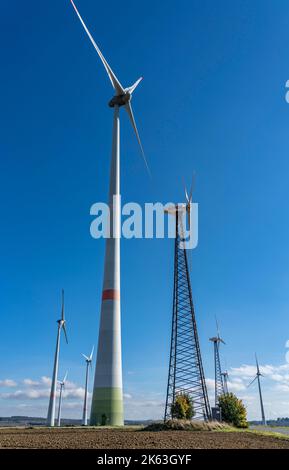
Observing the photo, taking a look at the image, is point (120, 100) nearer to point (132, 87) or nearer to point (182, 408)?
point (132, 87)

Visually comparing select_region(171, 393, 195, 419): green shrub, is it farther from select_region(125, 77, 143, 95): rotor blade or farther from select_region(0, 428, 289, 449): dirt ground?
select_region(125, 77, 143, 95): rotor blade

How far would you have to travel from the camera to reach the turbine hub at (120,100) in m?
60.8

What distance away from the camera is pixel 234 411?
55969 mm

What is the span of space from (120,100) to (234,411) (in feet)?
158

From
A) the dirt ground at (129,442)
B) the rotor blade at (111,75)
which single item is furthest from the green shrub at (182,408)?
the rotor blade at (111,75)

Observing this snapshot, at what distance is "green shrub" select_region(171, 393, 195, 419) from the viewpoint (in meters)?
49.1

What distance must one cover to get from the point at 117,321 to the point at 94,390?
7.90m

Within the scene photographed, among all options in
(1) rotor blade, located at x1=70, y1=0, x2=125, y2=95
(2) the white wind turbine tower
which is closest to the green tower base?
(2) the white wind turbine tower

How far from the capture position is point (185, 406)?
5003cm

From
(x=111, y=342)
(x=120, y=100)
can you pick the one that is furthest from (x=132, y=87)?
(x=111, y=342)

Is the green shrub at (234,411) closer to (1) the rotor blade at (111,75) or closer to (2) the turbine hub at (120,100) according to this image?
(2) the turbine hub at (120,100)

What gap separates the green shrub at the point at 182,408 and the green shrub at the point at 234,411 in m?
7.12

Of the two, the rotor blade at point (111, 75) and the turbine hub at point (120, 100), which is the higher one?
the rotor blade at point (111, 75)
